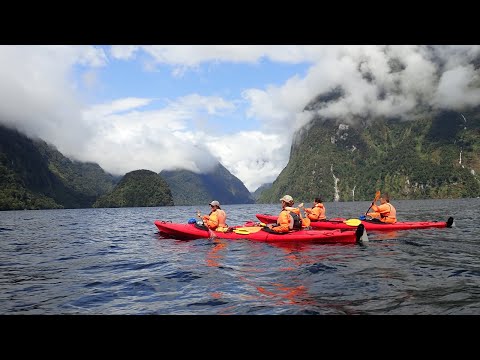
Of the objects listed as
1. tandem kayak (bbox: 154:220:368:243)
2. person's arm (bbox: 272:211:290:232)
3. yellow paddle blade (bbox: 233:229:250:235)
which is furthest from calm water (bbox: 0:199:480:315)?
person's arm (bbox: 272:211:290:232)

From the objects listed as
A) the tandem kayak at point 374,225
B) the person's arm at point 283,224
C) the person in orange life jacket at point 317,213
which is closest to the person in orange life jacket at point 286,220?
the person's arm at point 283,224

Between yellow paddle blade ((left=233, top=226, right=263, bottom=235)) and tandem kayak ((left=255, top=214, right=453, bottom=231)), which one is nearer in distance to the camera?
yellow paddle blade ((left=233, top=226, right=263, bottom=235))

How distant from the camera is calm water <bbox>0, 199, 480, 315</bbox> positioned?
842 centimetres

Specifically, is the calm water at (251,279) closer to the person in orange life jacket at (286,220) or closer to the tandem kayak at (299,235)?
the tandem kayak at (299,235)

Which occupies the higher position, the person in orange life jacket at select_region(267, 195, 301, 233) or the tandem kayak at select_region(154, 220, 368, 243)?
the person in orange life jacket at select_region(267, 195, 301, 233)

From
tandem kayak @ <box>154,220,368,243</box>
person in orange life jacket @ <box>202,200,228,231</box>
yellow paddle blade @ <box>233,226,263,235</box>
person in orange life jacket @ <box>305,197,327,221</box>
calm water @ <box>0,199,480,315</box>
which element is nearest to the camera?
calm water @ <box>0,199,480,315</box>

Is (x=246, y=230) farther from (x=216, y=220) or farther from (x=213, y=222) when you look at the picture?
(x=213, y=222)

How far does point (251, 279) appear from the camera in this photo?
11.5 m

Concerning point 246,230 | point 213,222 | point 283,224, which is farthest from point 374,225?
point 213,222

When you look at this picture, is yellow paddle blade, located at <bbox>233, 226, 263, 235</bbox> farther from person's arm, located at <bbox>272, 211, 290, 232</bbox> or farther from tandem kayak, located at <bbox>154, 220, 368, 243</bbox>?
person's arm, located at <bbox>272, 211, 290, 232</bbox>

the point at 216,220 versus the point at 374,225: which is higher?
the point at 216,220
